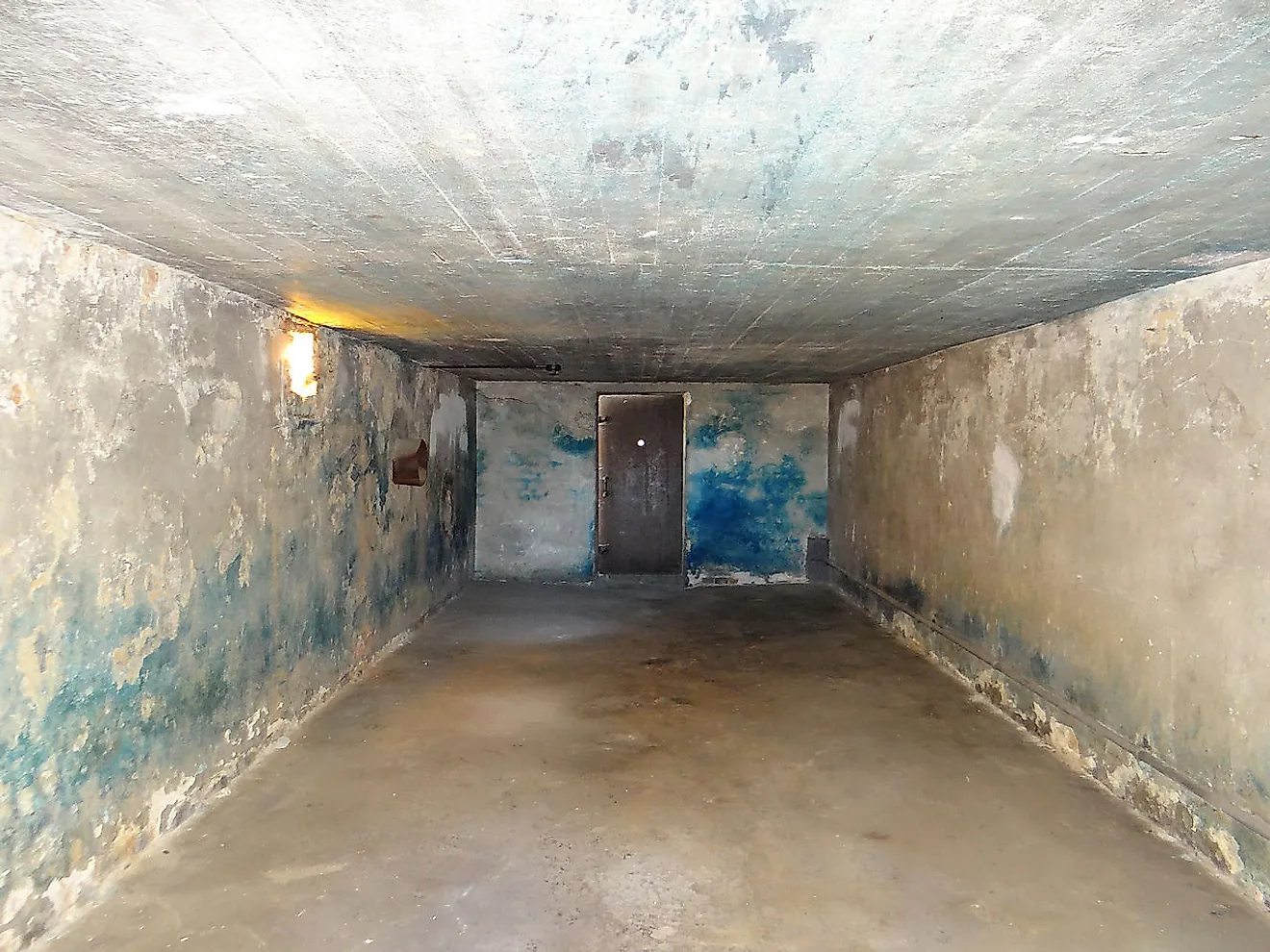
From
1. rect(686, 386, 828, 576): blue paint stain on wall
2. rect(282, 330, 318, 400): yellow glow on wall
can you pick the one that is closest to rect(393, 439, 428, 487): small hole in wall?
rect(282, 330, 318, 400): yellow glow on wall

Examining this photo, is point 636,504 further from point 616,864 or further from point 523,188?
point 523,188

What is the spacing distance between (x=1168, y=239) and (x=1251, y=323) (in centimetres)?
64

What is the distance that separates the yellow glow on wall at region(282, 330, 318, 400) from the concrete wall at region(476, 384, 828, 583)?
4008mm

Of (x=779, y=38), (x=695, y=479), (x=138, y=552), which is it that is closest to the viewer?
(x=779, y=38)

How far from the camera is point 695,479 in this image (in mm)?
8109

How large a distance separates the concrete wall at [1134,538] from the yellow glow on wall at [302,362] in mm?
3756

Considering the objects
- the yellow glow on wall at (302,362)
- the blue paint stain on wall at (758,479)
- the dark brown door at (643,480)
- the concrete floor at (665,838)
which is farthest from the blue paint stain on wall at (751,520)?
the yellow glow on wall at (302,362)

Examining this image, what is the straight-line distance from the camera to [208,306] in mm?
3143

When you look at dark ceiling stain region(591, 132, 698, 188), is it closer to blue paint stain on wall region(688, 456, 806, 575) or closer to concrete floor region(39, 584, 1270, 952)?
concrete floor region(39, 584, 1270, 952)

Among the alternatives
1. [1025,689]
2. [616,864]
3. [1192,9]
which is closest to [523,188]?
[1192,9]

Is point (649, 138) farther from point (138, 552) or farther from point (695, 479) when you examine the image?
point (695, 479)

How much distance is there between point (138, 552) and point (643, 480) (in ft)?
25.5

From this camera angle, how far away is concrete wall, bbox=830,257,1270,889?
2648 millimetres

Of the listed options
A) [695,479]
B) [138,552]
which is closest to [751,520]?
[695,479]
